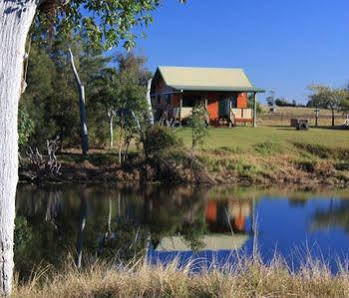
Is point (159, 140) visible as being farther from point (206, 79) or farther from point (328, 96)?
point (328, 96)

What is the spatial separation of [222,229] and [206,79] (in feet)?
104

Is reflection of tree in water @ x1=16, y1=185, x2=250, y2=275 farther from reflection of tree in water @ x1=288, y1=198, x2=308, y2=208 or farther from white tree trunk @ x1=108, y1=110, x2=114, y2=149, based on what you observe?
white tree trunk @ x1=108, y1=110, x2=114, y2=149

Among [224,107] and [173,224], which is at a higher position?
[224,107]

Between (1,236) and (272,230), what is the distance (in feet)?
43.3

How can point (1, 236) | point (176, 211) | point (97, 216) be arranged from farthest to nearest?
point (176, 211)
point (97, 216)
point (1, 236)

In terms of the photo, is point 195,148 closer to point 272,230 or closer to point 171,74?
point 272,230

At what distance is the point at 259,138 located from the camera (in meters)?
38.8

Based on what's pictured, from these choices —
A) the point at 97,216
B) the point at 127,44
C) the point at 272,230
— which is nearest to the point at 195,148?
the point at 97,216

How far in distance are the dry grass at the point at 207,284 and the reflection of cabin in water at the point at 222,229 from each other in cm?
386

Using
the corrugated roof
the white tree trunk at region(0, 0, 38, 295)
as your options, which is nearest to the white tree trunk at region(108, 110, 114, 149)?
the corrugated roof

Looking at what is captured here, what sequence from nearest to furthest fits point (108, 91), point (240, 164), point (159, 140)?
point (159, 140) < point (108, 91) < point (240, 164)

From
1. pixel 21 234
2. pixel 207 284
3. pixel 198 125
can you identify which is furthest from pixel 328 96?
pixel 207 284

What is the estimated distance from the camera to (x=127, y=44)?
384 inches

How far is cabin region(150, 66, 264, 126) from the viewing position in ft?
157
